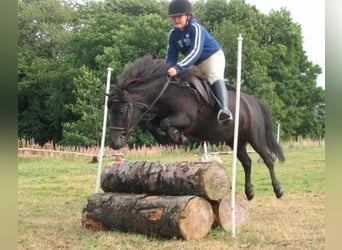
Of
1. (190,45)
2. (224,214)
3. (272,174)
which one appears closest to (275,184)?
(272,174)

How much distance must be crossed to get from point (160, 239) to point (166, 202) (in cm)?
26

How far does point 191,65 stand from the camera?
312 centimetres

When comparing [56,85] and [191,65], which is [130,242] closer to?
[191,65]

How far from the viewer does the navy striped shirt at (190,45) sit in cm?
306

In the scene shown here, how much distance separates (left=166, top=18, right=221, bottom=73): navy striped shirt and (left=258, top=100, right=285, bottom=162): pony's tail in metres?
0.81

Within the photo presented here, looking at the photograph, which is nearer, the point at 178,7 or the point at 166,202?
the point at 178,7

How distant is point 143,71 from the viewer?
3.21 m

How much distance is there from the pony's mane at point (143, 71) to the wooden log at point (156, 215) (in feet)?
2.63

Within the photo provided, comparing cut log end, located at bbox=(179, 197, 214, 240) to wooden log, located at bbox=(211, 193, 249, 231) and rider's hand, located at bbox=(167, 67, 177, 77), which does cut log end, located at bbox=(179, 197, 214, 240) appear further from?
rider's hand, located at bbox=(167, 67, 177, 77)

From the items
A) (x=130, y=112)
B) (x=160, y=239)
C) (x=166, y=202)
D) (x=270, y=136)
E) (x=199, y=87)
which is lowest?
(x=160, y=239)

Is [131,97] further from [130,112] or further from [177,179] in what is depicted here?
[177,179]

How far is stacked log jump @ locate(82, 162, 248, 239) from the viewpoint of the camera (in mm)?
3092
